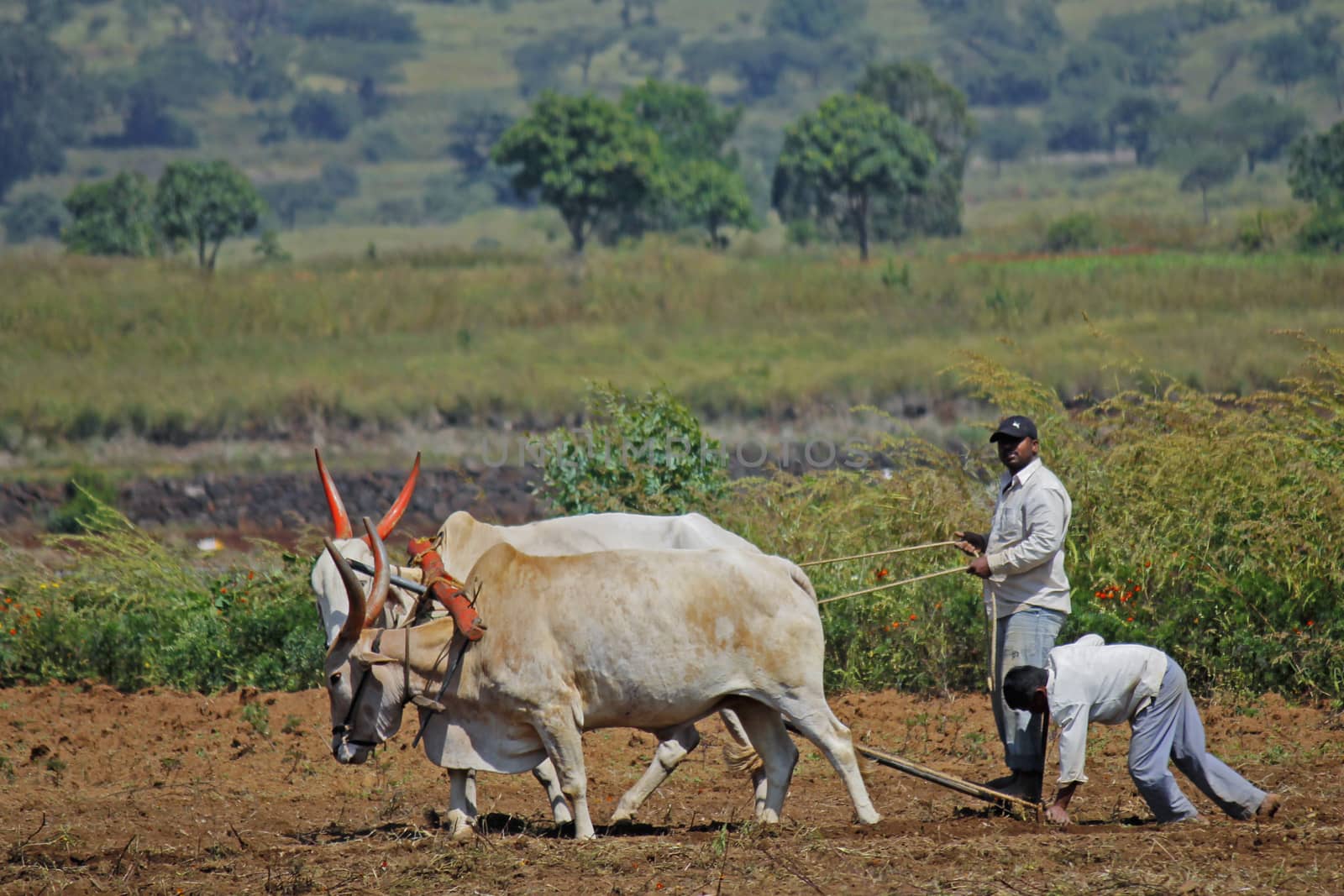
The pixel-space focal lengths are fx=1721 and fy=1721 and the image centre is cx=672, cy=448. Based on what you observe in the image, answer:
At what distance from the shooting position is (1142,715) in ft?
24.8

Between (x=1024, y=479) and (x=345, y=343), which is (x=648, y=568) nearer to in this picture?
(x=1024, y=479)

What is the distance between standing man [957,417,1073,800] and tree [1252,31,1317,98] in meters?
111

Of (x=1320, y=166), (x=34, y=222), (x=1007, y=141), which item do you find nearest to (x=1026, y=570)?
(x=1320, y=166)

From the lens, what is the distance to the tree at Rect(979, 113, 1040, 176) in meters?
112

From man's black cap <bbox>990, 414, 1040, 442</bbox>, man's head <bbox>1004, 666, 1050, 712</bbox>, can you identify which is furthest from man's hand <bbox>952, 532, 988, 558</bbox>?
man's head <bbox>1004, 666, 1050, 712</bbox>

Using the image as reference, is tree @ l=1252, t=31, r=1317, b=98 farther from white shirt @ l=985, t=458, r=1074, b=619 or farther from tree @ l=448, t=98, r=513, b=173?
white shirt @ l=985, t=458, r=1074, b=619

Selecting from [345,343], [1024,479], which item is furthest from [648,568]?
[345,343]

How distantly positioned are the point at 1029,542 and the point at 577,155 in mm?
52860

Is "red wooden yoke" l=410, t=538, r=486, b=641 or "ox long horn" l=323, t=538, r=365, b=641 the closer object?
"ox long horn" l=323, t=538, r=365, b=641

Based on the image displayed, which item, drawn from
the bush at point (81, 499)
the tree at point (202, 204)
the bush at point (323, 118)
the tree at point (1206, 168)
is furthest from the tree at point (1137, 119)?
the bush at point (81, 499)

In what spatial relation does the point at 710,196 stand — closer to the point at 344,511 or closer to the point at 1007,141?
the point at 1007,141

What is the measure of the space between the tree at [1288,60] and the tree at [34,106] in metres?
80.1

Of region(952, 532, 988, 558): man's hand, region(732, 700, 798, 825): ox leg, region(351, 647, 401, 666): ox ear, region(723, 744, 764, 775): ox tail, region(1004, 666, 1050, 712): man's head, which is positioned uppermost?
region(952, 532, 988, 558): man's hand

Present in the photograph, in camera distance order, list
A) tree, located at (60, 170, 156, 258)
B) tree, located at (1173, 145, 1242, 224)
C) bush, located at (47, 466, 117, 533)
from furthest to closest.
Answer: tree, located at (1173, 145, 1242, 224), tree, located at (60, 170, 156, 258), bush, located at (47, 466, 117, 533)
